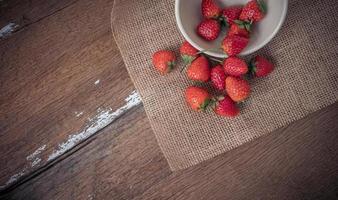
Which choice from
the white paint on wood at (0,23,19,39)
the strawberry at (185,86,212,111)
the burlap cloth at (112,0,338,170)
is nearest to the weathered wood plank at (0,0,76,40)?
the white paint on wood at (0,23,19,39)

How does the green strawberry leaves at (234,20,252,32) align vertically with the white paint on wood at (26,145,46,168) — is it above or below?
above

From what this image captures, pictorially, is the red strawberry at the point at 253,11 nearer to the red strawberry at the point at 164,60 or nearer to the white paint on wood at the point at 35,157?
the red strawberry at the point at 164,60

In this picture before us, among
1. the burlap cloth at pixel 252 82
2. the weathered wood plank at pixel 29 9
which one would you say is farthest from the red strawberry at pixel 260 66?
the weathered wood plank at pixel 29 9

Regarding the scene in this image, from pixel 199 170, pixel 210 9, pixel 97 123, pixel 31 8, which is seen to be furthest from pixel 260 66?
pixel 31 8

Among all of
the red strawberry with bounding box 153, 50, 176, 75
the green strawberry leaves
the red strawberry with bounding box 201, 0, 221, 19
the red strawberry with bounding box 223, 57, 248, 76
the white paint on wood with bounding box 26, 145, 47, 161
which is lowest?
the white paint on wood with bounding box 26, 145, 47, 161

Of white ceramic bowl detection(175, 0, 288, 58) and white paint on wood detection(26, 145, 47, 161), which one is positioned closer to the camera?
white ceramic bowl detection(175, 0, 288, 58)

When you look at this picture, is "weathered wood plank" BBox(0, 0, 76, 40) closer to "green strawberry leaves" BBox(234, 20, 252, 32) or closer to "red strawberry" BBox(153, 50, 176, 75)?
"red strawberry" BBox(153, 50, 176, 75)
